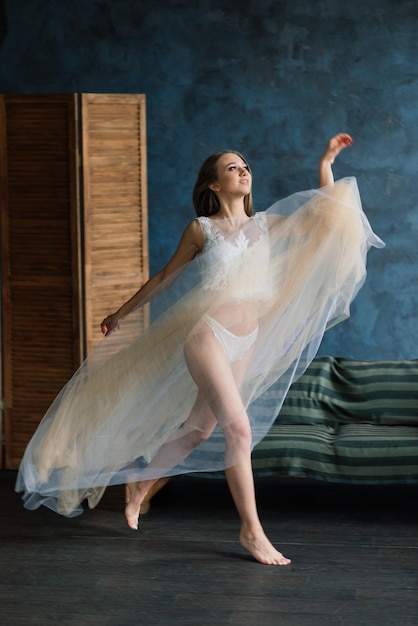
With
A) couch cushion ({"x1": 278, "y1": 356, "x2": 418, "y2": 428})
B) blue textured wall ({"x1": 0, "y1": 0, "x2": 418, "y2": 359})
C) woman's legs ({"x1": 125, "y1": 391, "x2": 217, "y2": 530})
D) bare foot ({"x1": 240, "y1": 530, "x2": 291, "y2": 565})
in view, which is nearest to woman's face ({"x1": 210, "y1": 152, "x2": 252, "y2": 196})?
woman's legs ({"x1": 125, "y1": 391, "x2": 217, "y2": 530})

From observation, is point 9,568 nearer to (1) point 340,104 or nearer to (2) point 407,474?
(2) point 407,474

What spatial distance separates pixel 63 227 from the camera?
17.4ft

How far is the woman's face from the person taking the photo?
161 inches

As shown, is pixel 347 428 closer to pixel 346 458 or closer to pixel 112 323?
pixel 346 458

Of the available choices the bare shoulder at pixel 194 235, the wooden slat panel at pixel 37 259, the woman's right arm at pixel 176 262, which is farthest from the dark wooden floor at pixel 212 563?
the bare shoulder at pixel 194 235

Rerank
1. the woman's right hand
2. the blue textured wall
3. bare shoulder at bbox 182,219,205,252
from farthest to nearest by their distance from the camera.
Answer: the blue textured wall < the woman's right hand < bare shoulder at bbox 182,219,205,252

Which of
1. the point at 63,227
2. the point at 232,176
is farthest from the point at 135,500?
the point at 63,227

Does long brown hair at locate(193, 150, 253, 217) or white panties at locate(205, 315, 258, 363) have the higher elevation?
long brown hair at locate(193, 150, 253, 217)

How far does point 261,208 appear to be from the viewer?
569 cm

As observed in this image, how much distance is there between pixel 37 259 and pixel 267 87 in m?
1.56

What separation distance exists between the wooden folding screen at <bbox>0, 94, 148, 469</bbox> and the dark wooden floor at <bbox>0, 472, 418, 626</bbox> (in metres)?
0.83

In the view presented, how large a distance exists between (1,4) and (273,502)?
3174mm

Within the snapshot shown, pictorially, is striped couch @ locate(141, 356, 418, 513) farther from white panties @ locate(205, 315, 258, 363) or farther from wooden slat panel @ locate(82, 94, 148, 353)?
wooden slat panel @ locate(82, 94, 148, 353)

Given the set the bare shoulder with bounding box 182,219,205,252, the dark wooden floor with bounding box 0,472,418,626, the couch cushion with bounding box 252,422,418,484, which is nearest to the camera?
the dark wooden floor with bounding box 0,472,418,626
